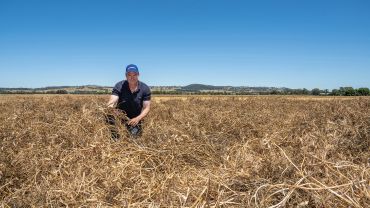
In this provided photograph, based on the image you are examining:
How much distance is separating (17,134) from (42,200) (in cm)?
226

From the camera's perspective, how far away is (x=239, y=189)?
3271 mm

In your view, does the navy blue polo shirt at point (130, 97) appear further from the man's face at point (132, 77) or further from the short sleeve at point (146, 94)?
the man's face at point (132, 77)

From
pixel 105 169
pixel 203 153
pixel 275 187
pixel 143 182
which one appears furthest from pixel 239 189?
pixel 203 153

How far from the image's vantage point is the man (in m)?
6.66

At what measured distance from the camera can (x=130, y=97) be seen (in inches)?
269

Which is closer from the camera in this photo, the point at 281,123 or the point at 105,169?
the point at 105,169

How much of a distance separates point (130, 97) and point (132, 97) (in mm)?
34

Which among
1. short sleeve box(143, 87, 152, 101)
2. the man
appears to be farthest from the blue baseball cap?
short sleeve box(143, 87, 152, 101)

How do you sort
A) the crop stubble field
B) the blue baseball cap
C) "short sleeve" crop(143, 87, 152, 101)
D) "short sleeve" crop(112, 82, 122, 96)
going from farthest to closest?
"short sleeve" crop(143, 87, 152, 101), "short sleeve" crop(112, 82, 122, 96), the blue baseball cap, the crop stubble field

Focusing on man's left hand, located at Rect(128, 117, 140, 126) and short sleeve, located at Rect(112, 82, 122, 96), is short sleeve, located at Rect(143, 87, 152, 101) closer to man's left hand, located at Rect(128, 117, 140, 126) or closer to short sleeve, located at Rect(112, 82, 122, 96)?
short sleeve, located at Rect(112, 82, 122, 96)

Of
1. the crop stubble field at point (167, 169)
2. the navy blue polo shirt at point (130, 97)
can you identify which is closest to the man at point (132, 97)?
the navy blue polo shirt at point (130, 97)

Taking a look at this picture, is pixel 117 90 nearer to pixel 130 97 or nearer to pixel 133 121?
pixel 130 97

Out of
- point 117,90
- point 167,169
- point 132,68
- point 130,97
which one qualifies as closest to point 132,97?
point 130,97

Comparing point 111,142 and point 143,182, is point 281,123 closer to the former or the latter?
point 111,142
